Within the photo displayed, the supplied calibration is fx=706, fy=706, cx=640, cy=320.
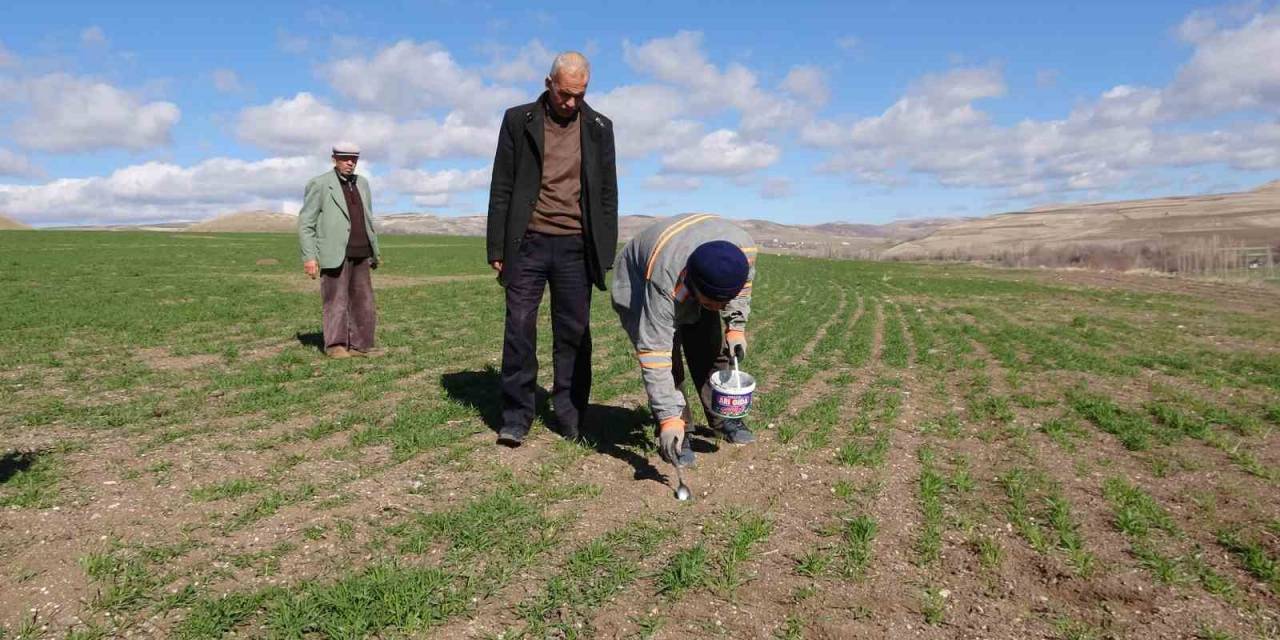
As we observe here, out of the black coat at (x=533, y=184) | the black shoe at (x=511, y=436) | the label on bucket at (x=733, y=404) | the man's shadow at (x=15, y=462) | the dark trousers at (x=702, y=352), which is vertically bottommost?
the black shoe at (x=511, y=436)

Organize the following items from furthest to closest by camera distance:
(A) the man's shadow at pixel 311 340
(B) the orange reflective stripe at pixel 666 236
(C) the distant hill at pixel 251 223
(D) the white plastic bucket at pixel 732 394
Answer: 1. (C) the distant hill at pixel 251 223
2. (A) the man's shadow at pixel 311 340
3. (D) the white plastic bucket at pixel 732 394
4. (B) the orange reflective stripe at pixel 666 236

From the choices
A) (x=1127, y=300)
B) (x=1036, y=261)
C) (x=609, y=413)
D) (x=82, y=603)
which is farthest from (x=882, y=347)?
(x=1036, y=261)

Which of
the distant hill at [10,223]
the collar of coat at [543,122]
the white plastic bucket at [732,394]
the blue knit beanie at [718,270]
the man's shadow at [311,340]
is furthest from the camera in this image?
the distant hill at [10,223]

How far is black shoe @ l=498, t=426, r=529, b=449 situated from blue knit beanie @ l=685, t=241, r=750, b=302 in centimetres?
215

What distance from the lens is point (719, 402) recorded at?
4465 millimetres

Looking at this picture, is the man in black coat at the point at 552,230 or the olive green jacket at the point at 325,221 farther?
the olive green jacket at the point at 325,221

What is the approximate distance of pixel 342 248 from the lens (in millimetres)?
8430

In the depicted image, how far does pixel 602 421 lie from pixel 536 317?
1390 mm

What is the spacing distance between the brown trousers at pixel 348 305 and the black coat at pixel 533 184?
412 centimetres

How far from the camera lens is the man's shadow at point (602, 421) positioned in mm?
5359

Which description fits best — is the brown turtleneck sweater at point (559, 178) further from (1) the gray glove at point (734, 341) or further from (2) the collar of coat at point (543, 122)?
(1) the gray glove at point (734, 341)

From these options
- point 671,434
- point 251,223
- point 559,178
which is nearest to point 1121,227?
point 559,178

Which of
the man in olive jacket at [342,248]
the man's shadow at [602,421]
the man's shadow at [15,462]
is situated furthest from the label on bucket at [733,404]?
the man in olive jacket at [342,248]

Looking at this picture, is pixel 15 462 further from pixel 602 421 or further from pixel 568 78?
pixel 568 78
